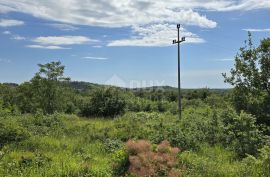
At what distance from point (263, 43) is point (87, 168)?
13069mm

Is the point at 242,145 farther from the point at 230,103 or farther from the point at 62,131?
the point at 62,131

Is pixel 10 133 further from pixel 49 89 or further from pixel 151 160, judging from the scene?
pixel 49 89

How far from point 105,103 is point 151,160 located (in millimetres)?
26905

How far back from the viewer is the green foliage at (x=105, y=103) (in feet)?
121

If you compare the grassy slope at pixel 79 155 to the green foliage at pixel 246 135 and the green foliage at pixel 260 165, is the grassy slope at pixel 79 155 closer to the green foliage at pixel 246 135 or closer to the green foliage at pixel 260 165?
the green foliage at pixel 260 165

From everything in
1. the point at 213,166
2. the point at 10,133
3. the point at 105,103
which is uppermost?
the point at 105,103

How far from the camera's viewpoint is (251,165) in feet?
35.6

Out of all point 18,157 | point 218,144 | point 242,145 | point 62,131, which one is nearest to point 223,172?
point 242,145

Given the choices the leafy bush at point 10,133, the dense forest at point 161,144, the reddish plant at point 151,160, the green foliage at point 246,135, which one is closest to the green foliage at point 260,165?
the dense forest at point 161,144

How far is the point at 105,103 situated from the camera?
36.9m

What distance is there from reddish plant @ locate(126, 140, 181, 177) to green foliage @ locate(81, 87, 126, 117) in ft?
83.8

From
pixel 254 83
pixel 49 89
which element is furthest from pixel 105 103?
pixel 254 83

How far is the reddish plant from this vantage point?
392 inches

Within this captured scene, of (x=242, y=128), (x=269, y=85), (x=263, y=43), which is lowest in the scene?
(x=242, y=128)
